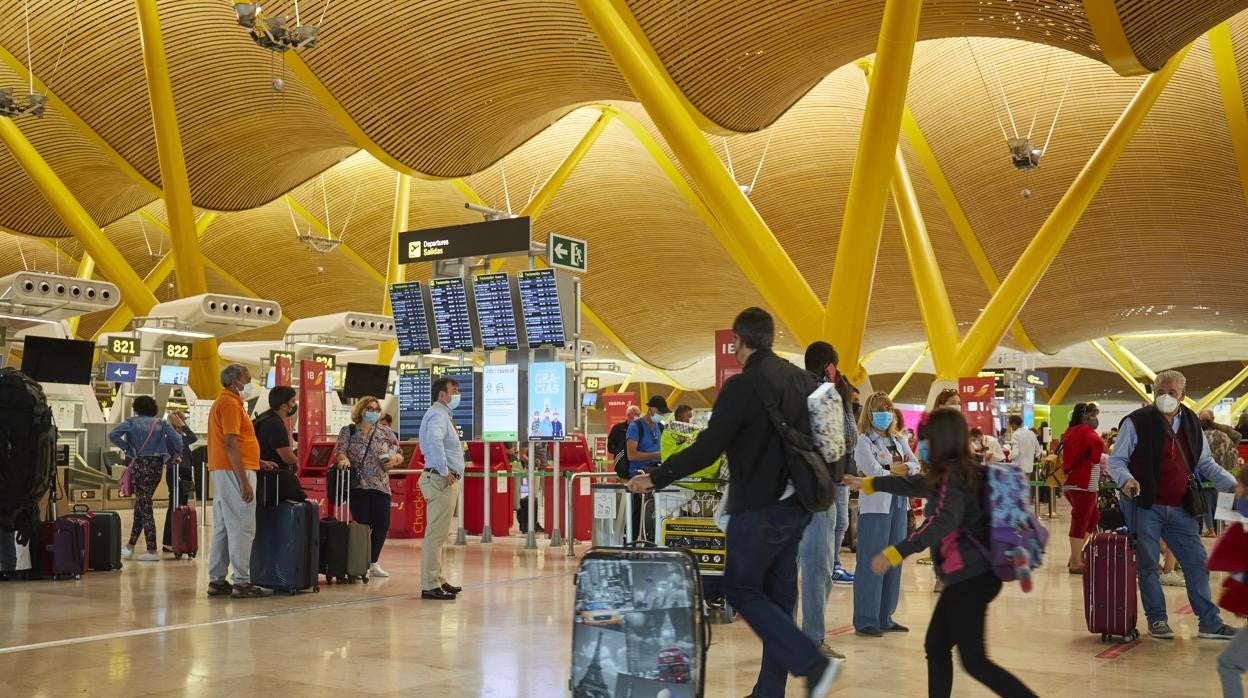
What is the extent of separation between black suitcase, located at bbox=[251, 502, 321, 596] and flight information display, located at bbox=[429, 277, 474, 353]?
551 cm

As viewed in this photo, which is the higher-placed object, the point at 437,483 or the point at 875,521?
the point at 437,483

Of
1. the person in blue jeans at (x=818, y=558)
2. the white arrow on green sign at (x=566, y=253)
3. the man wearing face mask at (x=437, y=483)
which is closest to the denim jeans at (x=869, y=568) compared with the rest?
the person in blue jeans at (x=818, y=558)

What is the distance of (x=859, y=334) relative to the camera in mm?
14836

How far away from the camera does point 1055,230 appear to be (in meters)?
22.9

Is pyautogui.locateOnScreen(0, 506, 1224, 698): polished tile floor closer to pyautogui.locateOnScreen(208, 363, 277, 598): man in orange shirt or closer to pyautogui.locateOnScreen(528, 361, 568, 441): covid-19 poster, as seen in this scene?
pyautogui.locateOnScreen(208, 363, 277, 598): man in orange shirt

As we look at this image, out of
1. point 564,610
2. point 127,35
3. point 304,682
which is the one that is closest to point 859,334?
point 564,610

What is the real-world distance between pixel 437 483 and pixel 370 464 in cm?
186

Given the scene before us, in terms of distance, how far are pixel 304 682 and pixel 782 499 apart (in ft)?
8.65

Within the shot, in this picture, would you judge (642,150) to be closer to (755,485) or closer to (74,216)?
(74,216)

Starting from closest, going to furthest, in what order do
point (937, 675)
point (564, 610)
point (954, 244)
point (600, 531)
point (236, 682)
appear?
point (937, 675)
point (236, 682)
point (564, 610)
point (600, 531)
point (954, 244)

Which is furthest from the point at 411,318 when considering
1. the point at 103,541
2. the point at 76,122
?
the point at 76,122

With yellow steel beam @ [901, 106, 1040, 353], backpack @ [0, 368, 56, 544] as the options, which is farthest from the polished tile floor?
yellow steel beam @ [901, 106, 1040, 353]

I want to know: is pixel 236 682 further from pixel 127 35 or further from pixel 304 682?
pixel 127 35

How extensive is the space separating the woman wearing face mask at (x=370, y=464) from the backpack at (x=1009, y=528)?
7241mm
